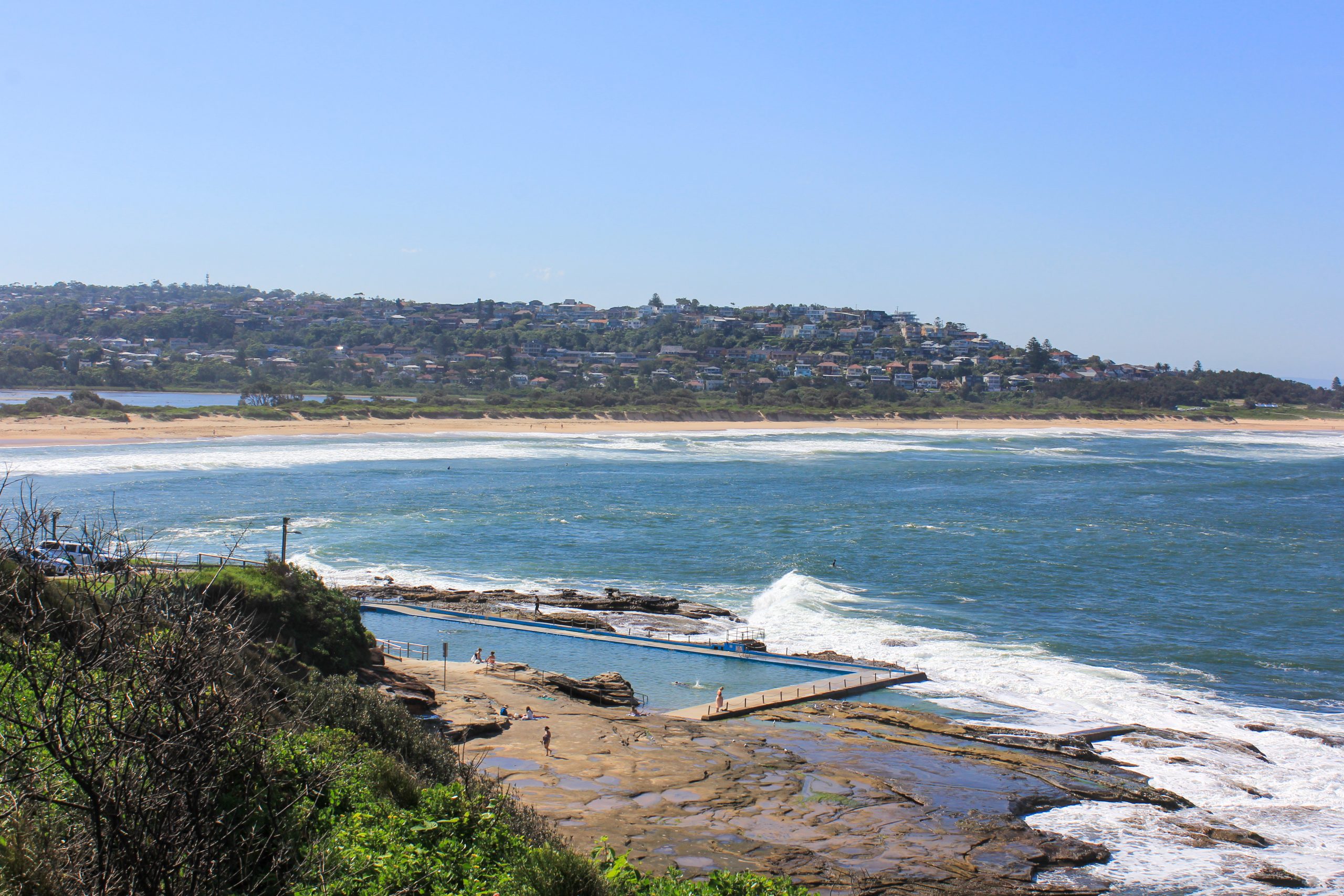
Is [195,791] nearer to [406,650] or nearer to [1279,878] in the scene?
[1279,878]

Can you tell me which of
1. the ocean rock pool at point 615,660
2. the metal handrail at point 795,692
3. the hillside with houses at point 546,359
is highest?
the hillside with houses at point 546,359

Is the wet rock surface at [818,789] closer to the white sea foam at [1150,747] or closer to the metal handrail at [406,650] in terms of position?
the white sea foam at [1150,747]

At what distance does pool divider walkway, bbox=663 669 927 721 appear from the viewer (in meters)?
18.3

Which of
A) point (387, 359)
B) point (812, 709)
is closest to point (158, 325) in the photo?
point (387, 359)

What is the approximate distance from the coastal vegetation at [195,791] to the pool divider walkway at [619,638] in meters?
12.1

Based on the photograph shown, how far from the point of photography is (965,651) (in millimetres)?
23141

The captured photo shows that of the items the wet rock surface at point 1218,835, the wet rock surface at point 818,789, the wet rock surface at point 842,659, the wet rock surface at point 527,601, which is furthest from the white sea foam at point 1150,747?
the wet rock surface at point 527,601

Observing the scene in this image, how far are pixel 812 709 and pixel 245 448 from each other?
174 ft

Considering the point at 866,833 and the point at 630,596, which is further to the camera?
the point at 630,596

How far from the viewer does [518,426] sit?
87.4m

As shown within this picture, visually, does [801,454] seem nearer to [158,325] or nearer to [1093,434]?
[1093,434]

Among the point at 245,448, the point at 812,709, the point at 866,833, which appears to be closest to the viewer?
the point at 866,833

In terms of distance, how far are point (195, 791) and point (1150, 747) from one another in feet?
54.2

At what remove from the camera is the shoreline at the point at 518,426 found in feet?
216
